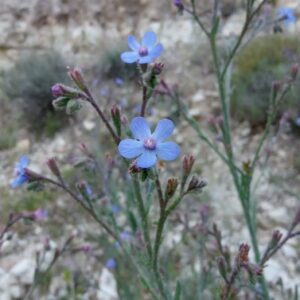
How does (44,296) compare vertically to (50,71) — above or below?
below

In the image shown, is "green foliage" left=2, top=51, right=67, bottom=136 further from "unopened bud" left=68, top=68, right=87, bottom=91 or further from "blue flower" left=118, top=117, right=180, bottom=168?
"blue flower" left=118, top=117, right=180, bottom=168

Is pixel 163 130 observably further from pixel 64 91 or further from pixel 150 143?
pixel 64 91

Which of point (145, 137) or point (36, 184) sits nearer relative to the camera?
point (145, 137)

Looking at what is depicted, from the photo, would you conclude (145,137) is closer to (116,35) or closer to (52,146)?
(52,146)

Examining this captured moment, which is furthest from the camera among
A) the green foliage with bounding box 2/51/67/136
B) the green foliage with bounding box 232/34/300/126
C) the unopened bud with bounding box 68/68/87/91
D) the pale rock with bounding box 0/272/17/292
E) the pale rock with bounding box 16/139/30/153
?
the green foliage with bounding box 2/51/67/136

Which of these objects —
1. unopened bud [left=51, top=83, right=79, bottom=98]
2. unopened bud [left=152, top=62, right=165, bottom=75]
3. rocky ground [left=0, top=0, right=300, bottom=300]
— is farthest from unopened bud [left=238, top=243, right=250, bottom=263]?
rocky ground [left=0, top=0, right=300, bottom=300]

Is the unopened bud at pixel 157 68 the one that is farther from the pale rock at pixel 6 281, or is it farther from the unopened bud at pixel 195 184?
→ the pale rock at pixel 6 281

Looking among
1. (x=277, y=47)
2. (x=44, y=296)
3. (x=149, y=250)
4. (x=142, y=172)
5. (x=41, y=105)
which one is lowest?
(x=44, y=296)

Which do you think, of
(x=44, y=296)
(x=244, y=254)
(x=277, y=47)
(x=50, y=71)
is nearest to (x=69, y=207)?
(x=44, y=296)
